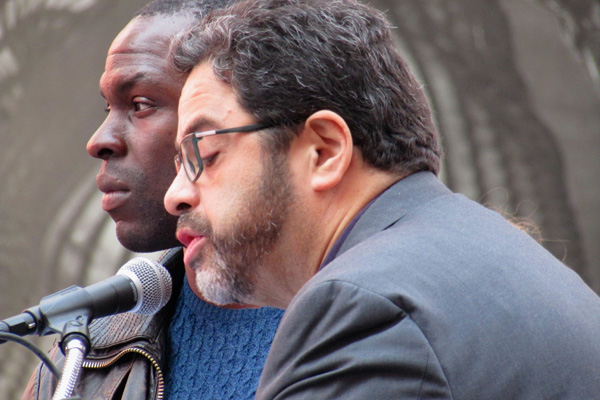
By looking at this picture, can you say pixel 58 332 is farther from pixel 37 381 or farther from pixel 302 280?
pixel 37 381

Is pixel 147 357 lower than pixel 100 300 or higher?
lower

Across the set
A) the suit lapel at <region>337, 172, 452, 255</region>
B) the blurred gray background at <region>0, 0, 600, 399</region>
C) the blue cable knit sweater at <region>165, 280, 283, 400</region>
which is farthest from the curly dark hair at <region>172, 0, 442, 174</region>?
the blurred gray background at <region>0, 0, 600, 399</region>

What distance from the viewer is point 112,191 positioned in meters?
2.31

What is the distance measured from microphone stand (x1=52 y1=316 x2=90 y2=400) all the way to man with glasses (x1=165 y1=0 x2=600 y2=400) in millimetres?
341

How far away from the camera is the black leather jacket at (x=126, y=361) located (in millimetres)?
2164

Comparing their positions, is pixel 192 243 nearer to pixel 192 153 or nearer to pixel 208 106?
pixel 192 153

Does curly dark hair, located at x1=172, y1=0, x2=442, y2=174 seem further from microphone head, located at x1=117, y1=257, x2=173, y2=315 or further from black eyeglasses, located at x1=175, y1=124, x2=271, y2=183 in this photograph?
microphone head, located at x1=117, y1=257, x2=173, y2=315

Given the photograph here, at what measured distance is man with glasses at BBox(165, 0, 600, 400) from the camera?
1133 mm

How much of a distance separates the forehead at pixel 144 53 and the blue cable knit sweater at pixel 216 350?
71 centimetres

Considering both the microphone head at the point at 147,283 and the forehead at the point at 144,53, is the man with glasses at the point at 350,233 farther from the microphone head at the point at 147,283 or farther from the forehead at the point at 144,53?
the forehead at the point at 144,53

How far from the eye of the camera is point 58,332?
4.85ft

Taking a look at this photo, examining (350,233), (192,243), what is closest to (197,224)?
(192,243)

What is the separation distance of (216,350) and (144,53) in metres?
0.94

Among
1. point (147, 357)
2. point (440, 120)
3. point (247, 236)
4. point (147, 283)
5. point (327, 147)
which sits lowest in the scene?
point (440, 120)
